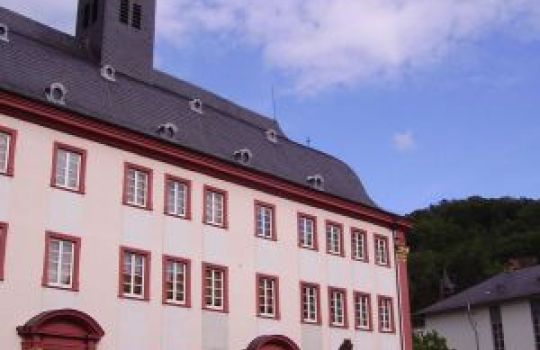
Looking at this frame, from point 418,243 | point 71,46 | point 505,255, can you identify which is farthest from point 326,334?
point 418,243

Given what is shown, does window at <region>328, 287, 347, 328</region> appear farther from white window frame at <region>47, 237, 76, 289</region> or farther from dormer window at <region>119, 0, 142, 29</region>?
dormer window at <region>119, 0, 142, 29</region>

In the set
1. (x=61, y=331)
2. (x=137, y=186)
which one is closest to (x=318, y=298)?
(x=137, y=186)

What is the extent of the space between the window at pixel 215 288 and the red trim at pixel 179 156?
147 inches

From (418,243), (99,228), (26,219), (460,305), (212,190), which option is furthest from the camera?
(418,243)

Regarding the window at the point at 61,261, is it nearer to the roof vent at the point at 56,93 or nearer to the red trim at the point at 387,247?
the roof vent at the point at 56,93

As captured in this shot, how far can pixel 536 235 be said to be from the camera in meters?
85.2

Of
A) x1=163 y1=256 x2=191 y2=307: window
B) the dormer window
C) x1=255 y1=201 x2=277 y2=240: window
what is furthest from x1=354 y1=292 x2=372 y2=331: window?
the dormer window

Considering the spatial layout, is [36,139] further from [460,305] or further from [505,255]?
[505,255]

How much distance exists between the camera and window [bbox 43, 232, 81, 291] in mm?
24984

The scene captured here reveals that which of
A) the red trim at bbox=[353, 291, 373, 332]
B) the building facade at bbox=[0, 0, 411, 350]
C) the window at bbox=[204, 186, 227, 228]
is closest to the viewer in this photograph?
the building facade at bbox=[0, 0, 411, 350]

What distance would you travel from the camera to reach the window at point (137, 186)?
28.3 metres

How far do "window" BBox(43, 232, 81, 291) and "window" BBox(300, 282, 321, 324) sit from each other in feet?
36.9

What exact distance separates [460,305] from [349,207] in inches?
1051

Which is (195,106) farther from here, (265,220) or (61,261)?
(61,261)
